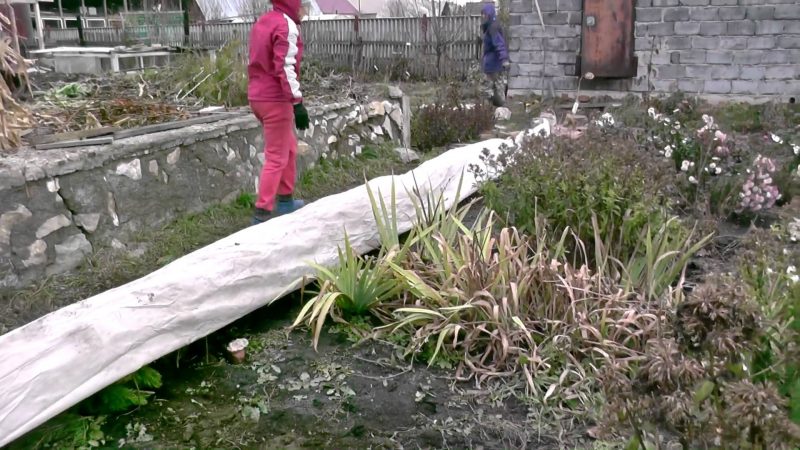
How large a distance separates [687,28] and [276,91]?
6664mm

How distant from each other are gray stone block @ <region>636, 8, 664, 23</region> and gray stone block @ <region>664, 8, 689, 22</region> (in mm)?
52

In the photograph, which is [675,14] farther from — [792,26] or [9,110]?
[9,110]

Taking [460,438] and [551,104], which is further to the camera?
[551,104]

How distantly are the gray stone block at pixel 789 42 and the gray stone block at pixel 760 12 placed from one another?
31cm

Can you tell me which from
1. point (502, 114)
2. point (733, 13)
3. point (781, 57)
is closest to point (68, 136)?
point (502, 114)

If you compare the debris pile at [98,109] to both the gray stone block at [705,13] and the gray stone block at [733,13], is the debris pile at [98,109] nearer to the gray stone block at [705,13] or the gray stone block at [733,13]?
the gray stone block at [705,13]

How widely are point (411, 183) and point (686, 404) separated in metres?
3.34

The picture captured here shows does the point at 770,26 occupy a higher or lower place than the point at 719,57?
higher

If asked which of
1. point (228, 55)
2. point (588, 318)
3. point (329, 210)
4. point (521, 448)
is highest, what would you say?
point (228, 55)

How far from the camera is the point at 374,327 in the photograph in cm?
370

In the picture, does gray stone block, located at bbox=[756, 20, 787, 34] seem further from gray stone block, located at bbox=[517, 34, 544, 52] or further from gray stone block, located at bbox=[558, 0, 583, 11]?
gray stone block, located at bbox=[517, 34, 544, 52]

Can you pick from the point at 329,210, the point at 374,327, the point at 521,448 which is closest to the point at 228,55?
the point at 329,210

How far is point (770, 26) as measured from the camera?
9.32 m

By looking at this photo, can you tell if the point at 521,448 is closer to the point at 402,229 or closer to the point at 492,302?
the point at 492,302
